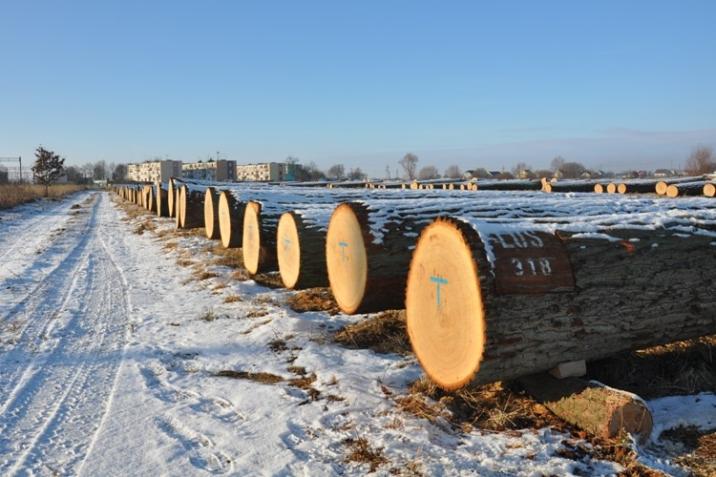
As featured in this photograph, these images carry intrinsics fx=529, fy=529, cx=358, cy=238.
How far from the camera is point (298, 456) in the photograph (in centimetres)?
297

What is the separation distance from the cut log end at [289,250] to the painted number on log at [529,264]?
315cm

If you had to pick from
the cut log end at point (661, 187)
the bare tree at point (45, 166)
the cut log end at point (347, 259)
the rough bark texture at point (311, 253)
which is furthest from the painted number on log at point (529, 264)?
the bare tree at point (45, 166)

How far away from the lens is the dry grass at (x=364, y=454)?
2.86 metres

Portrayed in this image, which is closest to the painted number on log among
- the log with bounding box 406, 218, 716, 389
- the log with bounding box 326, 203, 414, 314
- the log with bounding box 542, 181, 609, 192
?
the log with bounding box 406, 218, 716, 389

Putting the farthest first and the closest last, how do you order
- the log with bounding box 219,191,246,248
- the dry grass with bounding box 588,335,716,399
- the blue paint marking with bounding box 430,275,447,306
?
the log with bounding box 219,191,246,248 → the dry grass with bounding box 588,335,716,399 → the blue paint marking with bounding box 430,275,447,306

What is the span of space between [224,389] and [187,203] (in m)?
10.3

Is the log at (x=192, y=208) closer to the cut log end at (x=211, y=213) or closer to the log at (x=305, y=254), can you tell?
the cut log end at (x=211, y=213)

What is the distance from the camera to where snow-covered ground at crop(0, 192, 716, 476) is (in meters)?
2.91

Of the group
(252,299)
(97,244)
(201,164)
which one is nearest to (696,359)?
(252,299)

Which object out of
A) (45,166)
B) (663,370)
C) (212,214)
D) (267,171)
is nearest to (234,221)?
(212,214)

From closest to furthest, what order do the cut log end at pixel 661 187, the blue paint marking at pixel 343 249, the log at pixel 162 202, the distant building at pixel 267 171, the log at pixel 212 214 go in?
1. the blue paint marking at pixel 343 249
2. the log at pixel 212 214
3. the cut log end at pixel 661 187
4. the log at pixel 162 202
5. the distant building at pixel 267 171

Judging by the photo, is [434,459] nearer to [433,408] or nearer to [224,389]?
[433,408]

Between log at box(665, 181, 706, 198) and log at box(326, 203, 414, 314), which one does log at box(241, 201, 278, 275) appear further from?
log at box(665, 181, 706, 198)

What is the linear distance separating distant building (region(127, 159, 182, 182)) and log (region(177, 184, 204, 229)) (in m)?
114
